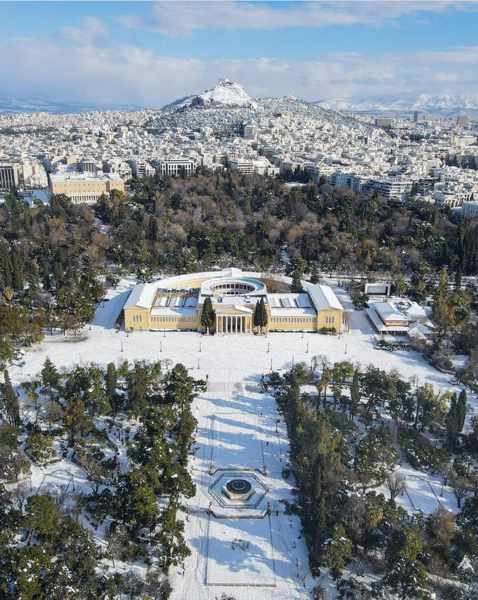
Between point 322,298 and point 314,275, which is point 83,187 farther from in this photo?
point 322,298

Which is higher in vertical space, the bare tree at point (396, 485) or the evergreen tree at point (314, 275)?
the evergreen tree at point (314, 275)

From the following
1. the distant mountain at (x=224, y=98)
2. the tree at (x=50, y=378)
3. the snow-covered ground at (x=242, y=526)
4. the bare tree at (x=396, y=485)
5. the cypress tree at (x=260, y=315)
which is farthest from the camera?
the distant mountain at (x=224, y=98)

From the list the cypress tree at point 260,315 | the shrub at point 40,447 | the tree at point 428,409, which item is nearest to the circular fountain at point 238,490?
the shrub at point 40,447

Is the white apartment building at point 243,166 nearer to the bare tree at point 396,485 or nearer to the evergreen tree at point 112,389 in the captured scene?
the evergreen tree at point 112,389

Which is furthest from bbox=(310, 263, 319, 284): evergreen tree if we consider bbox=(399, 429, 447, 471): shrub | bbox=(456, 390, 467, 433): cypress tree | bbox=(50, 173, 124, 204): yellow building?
bbox=(50, 173, 124, 204): yellow building

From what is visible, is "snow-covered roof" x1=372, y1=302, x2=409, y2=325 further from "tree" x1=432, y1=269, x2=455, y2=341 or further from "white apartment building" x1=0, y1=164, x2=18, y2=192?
"white apartment building" x1=0, y1=164, x2=18, y2=192

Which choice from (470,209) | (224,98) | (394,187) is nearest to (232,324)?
(470,209)

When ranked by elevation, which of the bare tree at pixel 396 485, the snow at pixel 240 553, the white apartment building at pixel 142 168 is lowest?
the snow at pixel 240 553
